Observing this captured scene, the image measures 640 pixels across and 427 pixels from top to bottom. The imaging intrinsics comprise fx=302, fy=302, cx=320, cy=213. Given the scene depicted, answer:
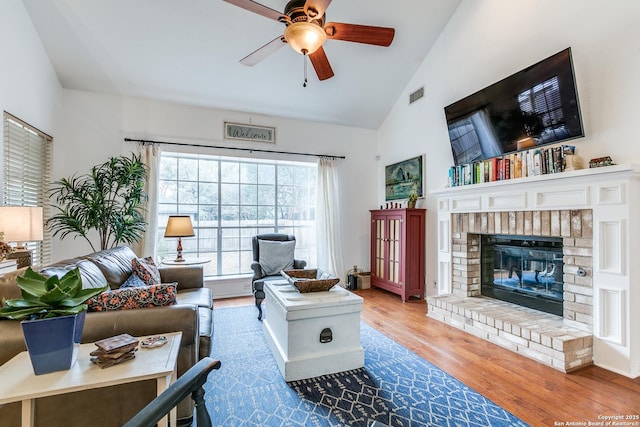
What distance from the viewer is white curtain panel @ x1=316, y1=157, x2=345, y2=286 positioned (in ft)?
16.4

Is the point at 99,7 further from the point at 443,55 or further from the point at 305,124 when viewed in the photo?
the point at 443,55

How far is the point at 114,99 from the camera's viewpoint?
13.2 ft

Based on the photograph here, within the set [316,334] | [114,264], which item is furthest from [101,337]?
[316,334]

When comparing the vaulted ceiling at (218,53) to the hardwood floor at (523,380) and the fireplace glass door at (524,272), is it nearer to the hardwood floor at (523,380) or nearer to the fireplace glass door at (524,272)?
the fireplace glass door at (524,272)

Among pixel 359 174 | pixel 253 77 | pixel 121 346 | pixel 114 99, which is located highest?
pixel 253 77

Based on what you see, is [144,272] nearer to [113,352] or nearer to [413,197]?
[113,352]

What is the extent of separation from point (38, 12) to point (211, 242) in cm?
315

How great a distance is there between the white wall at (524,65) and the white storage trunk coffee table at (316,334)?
7.84 feet

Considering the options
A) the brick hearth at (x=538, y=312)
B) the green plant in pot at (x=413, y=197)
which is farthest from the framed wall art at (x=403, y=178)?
the brick hearth at (x=538, y=312)

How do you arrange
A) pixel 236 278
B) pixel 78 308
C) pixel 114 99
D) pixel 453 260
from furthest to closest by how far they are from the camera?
pixel 236 278
pixel 114 99
pixel 453 260
pixel 78 308

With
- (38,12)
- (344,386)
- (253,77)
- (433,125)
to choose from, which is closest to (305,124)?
(253,77)

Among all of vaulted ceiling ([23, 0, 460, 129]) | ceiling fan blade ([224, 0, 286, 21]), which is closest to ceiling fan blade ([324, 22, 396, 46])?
ceiling fan blade ([224, 0, 286, 21])

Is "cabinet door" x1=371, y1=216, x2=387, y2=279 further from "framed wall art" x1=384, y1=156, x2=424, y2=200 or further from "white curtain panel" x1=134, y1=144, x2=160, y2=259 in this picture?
"white curtain panel" x1=134, y1=144, x2=160, y2=259

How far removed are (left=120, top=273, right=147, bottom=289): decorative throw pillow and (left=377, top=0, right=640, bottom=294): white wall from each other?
3.60 metres
